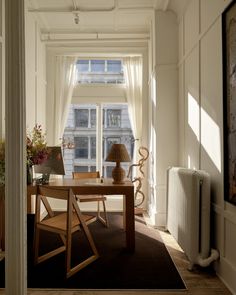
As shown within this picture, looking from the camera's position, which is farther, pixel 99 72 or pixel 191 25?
pixel 99 72

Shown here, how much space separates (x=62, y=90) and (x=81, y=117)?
644 millimetres

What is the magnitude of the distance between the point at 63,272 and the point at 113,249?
2.54ft

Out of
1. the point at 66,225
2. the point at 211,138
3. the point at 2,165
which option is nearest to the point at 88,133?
the point at 2,165

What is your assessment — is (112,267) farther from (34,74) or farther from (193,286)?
(34,74)

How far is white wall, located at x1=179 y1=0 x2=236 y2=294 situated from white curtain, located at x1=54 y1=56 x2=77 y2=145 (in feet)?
7.80

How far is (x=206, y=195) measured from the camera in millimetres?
2668

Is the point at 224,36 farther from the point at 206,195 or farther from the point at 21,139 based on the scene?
the point at 21,139

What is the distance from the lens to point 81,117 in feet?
18.2

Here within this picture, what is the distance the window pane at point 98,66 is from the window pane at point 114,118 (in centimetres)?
87

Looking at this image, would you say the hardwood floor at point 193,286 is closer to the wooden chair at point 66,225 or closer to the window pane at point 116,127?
the wooden chair at point 66,225

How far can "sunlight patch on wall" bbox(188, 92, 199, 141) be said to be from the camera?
3227mm

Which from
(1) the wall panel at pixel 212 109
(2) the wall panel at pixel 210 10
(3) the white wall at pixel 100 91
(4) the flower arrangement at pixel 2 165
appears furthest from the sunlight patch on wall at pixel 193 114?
(4) the flower arrangement at pixel 2 165

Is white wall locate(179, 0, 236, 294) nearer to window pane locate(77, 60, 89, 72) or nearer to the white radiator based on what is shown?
the white radiator

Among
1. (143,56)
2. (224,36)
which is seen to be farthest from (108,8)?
(224,36)
